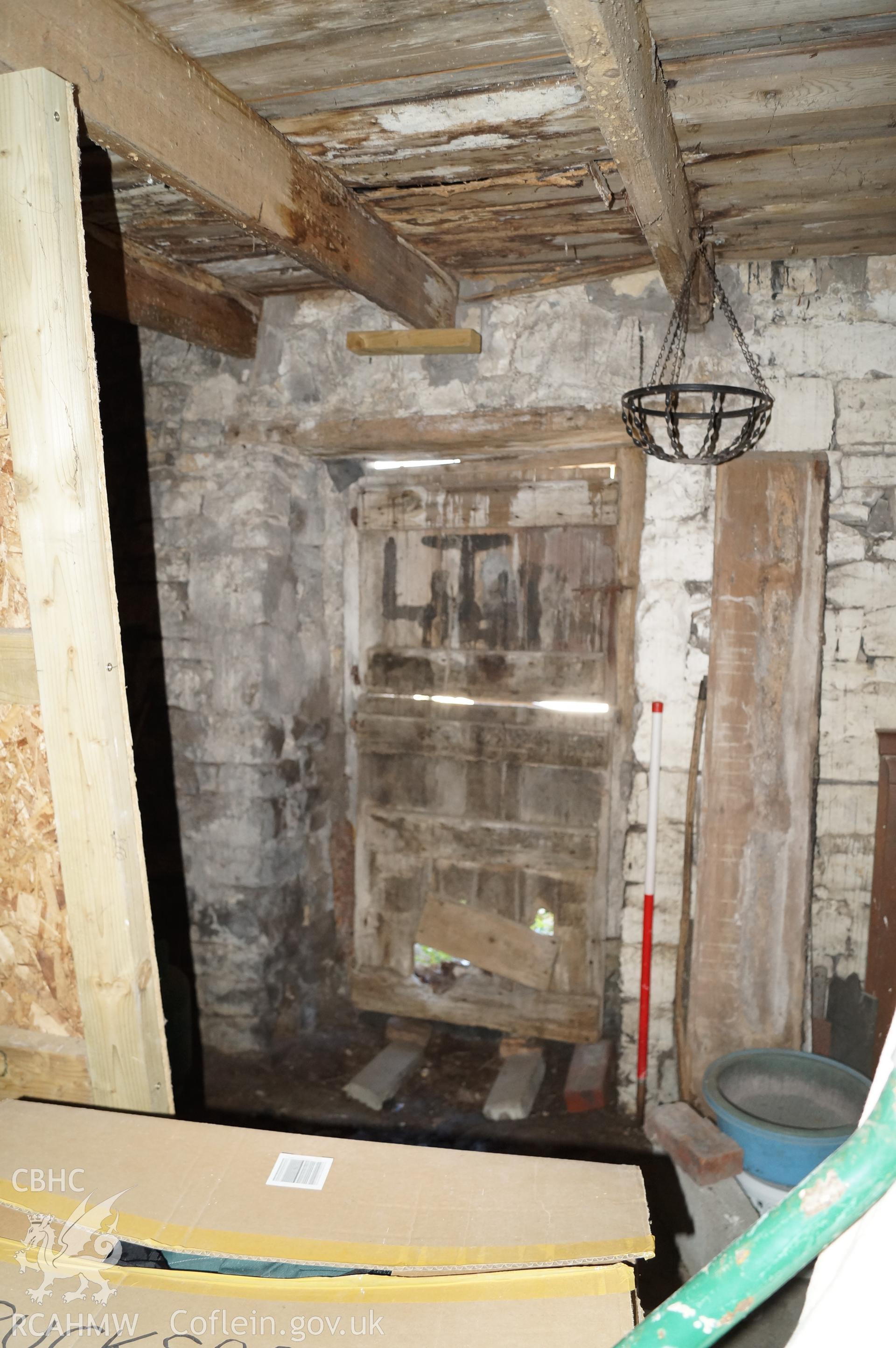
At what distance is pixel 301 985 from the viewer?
11.0 ft

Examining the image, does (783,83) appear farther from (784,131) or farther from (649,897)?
(649,897)

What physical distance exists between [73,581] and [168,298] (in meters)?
1.81

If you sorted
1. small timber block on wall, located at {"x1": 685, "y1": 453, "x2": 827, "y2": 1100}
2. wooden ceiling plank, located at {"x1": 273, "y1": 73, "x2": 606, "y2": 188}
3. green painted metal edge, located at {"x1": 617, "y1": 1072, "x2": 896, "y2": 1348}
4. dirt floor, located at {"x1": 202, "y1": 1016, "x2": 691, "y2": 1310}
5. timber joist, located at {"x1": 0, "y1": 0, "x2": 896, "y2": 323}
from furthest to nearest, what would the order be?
1. dirt floor, located at {"x1": 202, "y1": 1016, "x2": 691, "y2": 1310}
2. small timber block on wall, located at {"x1": 685, "y1": 453, "x2": 827, "y2": 1100}
3. wooden ceiling plank, located at {"x1": 273, "y1": 73, "x2": 606, "y2": 188}
4. timber joist, located at {"x1": 0, "y1": 0, "x2": 896, "y2": 323}
5. green painted metal edge, located at {"x1": 617, "y1": 1072, "x2": 896, "y2": 1348}

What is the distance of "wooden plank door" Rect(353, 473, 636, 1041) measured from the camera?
3.06m

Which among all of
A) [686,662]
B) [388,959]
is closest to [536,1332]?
[686,662]

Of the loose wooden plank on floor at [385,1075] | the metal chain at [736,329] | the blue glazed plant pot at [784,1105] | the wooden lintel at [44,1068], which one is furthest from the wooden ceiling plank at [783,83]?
the loose wooden plank on floor at [385,1075]

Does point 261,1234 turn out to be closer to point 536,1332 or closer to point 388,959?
point 536,1332

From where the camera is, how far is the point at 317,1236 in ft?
3.07

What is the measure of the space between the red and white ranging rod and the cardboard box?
1726 millimetres

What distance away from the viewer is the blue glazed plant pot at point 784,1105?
210cm

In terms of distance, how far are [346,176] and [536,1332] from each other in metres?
2.20

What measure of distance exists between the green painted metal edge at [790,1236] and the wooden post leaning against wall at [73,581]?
920mm

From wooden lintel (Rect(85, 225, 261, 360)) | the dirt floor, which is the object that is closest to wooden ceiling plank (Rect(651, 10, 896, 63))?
wooden lintel (Rect(85, 225, 261, 360))

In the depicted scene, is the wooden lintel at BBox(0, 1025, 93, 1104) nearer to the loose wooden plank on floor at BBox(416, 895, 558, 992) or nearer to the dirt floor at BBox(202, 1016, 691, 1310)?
the dirt floor at BBox(202, 1016, 691, 1310)
